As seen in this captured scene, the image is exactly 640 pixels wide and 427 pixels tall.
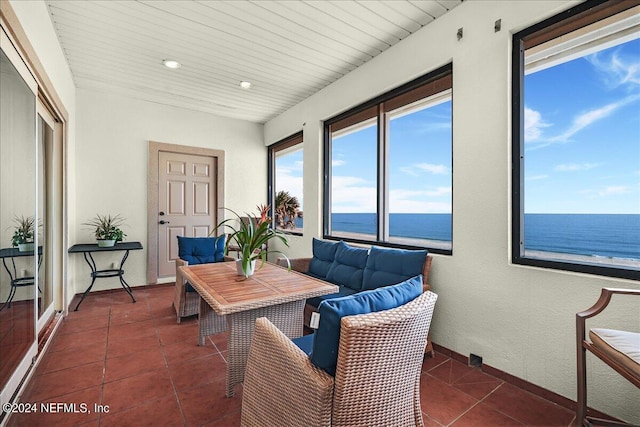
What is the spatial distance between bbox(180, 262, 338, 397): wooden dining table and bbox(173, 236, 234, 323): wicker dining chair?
78 cm

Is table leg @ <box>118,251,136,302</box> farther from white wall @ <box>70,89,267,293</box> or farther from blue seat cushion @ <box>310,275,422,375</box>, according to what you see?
blue seat cushion @ <box>310,275,422,375</box>

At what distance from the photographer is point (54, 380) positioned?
2053mm

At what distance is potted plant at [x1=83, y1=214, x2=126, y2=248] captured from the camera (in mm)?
3865

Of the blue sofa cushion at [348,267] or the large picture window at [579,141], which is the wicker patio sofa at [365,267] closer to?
the blue sofa cushion at [348,267]

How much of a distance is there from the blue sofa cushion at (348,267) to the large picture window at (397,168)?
1.17 ft

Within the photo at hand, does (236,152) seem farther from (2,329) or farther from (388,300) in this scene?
(388,300)

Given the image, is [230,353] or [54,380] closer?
[230,353]

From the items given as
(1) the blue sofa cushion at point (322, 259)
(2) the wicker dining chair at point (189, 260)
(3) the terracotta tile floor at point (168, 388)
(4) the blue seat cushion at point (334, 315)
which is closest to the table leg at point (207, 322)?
(3) the terracotta tile floor at point (168, 388)

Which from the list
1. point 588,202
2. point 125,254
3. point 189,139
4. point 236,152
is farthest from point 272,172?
point 588,202

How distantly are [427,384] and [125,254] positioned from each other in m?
4.02

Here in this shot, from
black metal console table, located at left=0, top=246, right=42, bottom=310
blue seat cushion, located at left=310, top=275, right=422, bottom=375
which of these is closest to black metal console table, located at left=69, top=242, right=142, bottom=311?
black metal console table, located at left=0, top=246, right=42, bottom=310

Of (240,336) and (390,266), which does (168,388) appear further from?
(390,266)

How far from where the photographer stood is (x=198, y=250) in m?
3.70

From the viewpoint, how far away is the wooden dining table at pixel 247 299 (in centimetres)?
176
